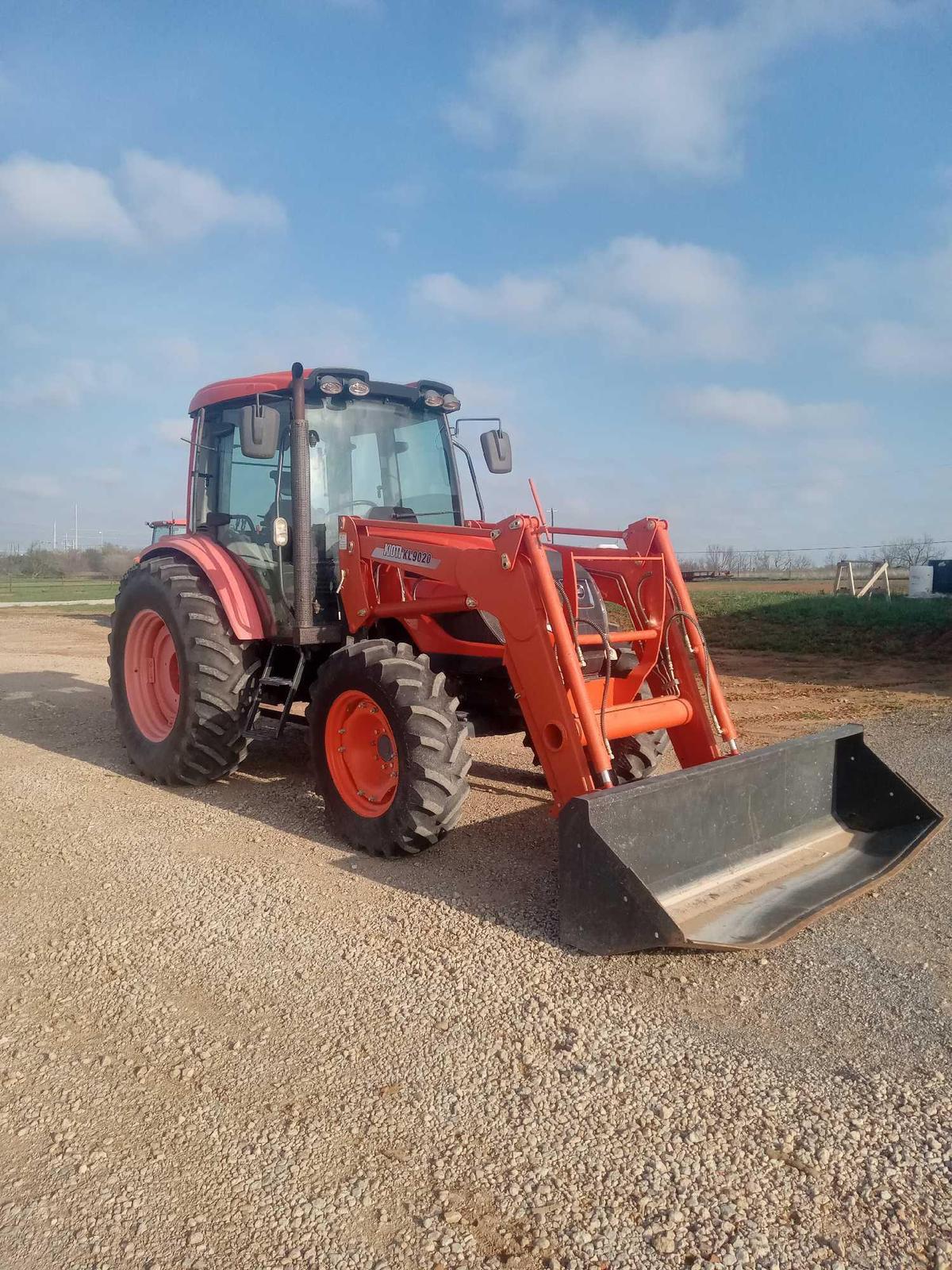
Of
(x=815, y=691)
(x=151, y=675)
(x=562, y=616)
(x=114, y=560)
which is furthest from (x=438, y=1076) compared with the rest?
(x=114, y=560)

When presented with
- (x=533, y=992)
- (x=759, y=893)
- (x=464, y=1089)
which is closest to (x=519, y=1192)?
(x=464, y=1089)

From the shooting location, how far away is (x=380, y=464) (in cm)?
620

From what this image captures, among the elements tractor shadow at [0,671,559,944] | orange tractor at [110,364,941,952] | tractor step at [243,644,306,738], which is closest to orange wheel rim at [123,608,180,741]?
orange tractor at [110,364,941,952]

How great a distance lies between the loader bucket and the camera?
11.8 ft

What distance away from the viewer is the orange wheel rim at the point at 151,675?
6.76 meters

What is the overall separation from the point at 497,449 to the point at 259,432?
1.90m

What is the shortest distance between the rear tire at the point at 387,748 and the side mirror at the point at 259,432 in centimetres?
121

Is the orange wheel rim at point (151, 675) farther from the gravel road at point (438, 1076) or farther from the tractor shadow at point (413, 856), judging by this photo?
the gravel road at point (438, 1076)

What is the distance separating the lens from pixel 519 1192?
239 centimetres

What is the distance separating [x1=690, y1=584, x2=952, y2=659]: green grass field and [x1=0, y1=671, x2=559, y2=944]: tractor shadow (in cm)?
990

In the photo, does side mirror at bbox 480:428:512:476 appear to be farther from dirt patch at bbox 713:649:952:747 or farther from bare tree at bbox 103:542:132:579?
bare tree at bbox 103:542:132:579

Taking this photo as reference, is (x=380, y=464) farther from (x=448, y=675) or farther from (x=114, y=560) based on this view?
(x=114, y=560)

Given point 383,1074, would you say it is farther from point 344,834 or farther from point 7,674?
point 7,674

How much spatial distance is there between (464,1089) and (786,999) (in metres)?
1.29
